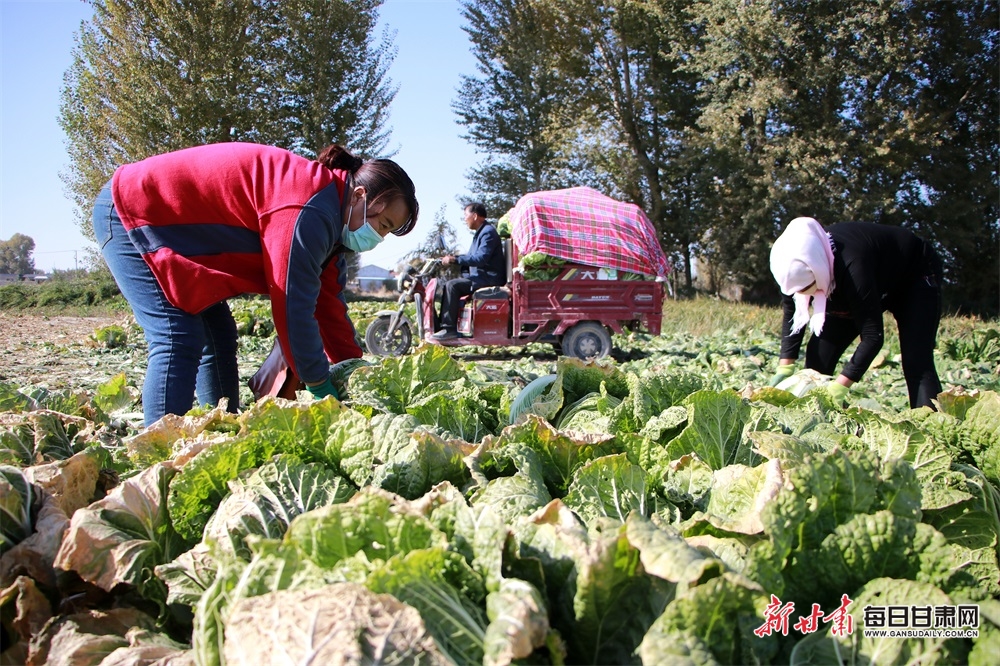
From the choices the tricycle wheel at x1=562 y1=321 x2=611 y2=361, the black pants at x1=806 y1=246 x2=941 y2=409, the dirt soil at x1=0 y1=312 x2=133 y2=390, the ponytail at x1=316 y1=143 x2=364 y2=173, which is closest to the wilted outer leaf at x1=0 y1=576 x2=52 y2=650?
the ponytail at x1=316 y1=143 x2=364 y2=173

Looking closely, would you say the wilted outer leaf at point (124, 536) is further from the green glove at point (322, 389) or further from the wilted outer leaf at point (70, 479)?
the green glove at point (322, 389)

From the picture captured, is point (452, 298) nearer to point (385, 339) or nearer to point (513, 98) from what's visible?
point (385, 339)

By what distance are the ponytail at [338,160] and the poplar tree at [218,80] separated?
23.5 m

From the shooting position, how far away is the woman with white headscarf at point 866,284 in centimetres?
408

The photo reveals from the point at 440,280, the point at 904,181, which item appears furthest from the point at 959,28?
the point at 440,280

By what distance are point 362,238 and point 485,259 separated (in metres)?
6.67

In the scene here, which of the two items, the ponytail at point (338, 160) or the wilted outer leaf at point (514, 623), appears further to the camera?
the ponytail at point (338, 160)

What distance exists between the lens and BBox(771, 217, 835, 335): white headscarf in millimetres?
4062

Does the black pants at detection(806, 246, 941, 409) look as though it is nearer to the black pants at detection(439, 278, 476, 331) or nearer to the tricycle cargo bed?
the tricycle cargo bed

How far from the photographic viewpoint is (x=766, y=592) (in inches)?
46.8

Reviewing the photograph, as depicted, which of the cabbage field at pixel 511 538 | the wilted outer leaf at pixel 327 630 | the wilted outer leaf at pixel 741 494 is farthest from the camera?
the wilted outer leaf at pixel 741 494

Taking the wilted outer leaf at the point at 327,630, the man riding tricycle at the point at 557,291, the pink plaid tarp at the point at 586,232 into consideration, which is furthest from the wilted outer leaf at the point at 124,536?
the pink plaid tarp at the point at 586,232

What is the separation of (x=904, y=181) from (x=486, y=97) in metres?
17.0

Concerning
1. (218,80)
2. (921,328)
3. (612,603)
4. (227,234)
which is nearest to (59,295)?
(218,80)
